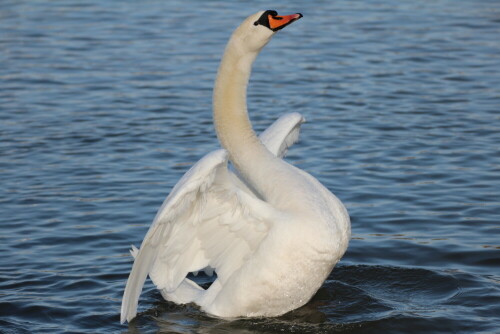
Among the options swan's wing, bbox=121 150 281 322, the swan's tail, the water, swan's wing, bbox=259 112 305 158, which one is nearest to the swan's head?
swan's wing, bbox=121 150 281 322

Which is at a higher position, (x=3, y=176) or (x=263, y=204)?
(x=263, y=204)

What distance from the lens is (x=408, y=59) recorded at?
14.7 m

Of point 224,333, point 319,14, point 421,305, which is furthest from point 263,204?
point 319,14

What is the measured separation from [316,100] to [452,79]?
1964 mm

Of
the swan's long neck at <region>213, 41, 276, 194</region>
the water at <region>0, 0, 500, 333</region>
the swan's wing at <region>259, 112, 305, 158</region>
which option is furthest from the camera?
the swan's wing at <region>259, 112, 305, 158</region>

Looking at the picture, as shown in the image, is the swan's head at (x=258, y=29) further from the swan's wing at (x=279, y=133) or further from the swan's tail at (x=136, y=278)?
the swan's tail at (x=136, y=278)

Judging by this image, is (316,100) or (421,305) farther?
(316,100)

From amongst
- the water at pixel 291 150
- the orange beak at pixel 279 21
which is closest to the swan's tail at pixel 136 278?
the water at pixel 291 150

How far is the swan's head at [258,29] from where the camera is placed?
23.9ft

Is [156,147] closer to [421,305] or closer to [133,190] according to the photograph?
[133,190]

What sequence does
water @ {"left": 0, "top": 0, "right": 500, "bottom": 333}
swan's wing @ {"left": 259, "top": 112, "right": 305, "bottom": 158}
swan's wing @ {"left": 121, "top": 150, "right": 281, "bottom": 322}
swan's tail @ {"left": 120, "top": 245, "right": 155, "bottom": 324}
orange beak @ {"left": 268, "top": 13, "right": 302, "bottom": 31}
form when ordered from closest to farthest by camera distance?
swan's wing @ {"left": 121, "top": 150, "right": 281, "bottom": 322} < swan's tail @ {"left": 120, "top": 245, "right": 155, "bottom": 324} < orange beak @ {"left": 268, "top": 13, "right": 302, "bottom": 31} < water @ {"left": 0, "top": 0, "right": 500, "bottom": 333} < swan's wing @ {"left": 259, "top": 112, "right": 305, "bottom": 158}

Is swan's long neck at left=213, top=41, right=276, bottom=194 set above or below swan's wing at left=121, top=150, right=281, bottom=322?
above

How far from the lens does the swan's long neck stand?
24.5 feet

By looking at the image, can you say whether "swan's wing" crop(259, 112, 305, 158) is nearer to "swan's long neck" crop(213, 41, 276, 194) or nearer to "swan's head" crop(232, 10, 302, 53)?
"swan's long neck" crop(213, 41, 276, 194)
